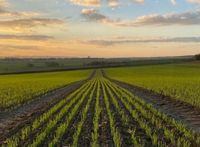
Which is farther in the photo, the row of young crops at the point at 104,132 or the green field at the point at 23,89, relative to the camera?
the green field at the point at 23,89

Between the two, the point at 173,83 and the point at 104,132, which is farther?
the point at 173,83

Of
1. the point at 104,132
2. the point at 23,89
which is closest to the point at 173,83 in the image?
the point at 23,89

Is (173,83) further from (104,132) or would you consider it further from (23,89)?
(104,132)

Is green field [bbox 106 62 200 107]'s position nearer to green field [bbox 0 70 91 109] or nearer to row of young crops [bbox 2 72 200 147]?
row of young crops [bbox 2 72 200 147]

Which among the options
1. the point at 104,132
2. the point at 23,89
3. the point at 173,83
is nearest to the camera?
the point at 104,132

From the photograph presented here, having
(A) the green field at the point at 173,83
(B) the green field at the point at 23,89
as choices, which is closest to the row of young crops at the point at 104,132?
(A) the green field at the point at 173,83

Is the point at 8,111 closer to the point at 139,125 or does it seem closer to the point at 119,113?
the point at 119,113

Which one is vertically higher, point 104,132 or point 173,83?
point 104,132

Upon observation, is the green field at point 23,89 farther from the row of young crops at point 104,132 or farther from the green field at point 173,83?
the green field at point 173,83

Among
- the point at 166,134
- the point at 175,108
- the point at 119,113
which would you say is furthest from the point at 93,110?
the point at 166,134

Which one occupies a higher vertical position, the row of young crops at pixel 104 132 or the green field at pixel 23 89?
the row of young crops at pixel 104 132

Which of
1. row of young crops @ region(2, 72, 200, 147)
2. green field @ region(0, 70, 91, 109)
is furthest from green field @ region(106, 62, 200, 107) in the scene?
green field @ region(0, 70, 91, 109)

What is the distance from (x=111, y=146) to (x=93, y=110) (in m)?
9.40

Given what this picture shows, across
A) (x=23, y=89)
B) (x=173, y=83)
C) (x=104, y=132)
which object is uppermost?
(x=104, y=132)
